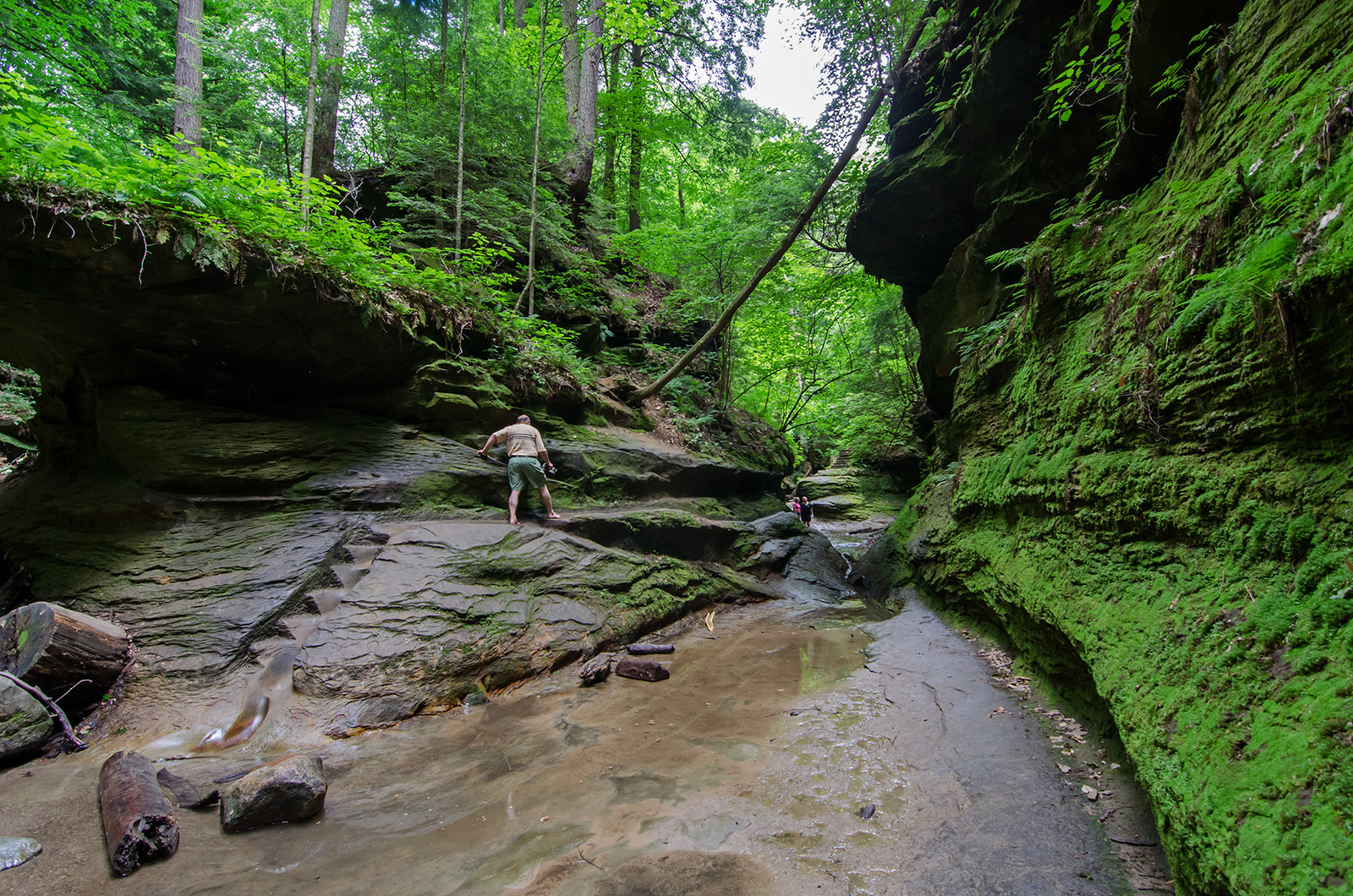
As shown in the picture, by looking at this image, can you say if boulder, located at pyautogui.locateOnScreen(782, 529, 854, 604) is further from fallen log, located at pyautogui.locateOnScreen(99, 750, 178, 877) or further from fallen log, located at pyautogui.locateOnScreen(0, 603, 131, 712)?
fallen log, located at pyautogui.locateOnScreen(0, 603, 131, 712)

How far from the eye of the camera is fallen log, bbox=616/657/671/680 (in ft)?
Result: 19.9

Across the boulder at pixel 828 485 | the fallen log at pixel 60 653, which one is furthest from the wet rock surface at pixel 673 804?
the boulder at pixel 828 485

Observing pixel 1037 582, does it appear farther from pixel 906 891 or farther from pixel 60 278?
pixel 60 278

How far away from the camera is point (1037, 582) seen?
497cm

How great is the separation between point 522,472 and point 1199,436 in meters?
7.61

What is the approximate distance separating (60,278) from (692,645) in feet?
26.9

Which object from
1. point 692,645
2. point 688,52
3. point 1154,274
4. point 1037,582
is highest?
point 688,52

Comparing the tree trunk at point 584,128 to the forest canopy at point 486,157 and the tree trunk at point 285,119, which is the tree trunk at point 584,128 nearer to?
the forest canopy at point 486,157

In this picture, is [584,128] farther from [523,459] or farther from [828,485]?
[828,485]

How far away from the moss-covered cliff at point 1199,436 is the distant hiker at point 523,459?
20.5 feet

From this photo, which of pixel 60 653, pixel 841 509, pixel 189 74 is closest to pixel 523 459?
pixel 60 653

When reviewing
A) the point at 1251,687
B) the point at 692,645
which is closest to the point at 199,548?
the point at 692,645

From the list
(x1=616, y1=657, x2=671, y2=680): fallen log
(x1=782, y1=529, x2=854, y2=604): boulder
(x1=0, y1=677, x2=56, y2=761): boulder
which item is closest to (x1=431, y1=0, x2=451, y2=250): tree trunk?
(x1=0, y1=677, x2=56, y2=761): boulder

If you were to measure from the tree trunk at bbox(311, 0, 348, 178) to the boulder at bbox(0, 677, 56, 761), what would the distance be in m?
11.3
